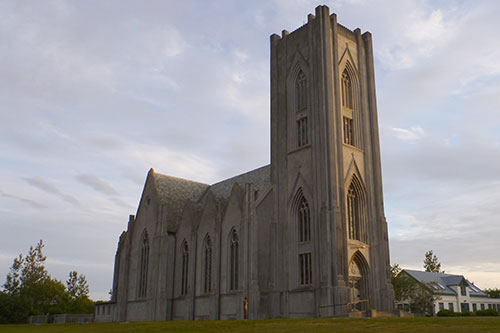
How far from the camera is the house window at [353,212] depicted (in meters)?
38.2

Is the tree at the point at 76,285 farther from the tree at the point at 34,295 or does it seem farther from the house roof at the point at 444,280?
the house roof at the point at 444,280

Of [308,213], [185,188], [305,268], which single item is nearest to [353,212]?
[308,213]

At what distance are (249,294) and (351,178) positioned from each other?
12300mm

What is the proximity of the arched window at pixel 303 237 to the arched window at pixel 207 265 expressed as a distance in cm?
1176

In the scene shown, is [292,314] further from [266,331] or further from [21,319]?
[21,319]

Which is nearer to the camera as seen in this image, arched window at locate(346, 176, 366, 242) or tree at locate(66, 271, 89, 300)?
arched window at locate(346, 176, 366, 242)

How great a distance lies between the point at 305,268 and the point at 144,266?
79.2 ft

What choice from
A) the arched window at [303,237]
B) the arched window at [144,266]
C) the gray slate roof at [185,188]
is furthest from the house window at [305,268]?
the arched window at [144,266]

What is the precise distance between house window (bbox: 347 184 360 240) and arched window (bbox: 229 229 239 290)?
35.0 ft

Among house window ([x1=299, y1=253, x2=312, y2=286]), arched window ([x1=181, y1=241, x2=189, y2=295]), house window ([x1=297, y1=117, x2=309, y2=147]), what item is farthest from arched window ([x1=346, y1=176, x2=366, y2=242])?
arched window ([x1=181, y1=241, x2=189, y2=295])

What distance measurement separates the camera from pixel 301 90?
41.8 meters

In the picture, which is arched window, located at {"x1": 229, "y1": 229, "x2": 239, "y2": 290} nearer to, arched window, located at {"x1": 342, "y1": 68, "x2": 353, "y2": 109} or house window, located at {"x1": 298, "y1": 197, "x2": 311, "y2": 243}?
house window, located at {"x1": 298, "y1": 197, "x2": 311, "y2": 243}

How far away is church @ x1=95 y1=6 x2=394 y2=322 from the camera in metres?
35.8

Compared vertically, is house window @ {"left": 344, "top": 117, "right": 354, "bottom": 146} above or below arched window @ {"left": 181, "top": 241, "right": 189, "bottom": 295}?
above
